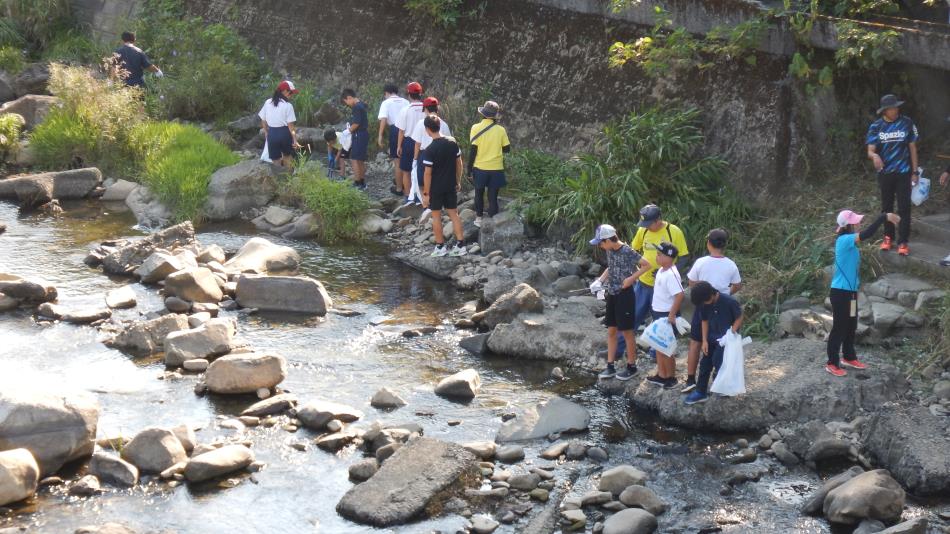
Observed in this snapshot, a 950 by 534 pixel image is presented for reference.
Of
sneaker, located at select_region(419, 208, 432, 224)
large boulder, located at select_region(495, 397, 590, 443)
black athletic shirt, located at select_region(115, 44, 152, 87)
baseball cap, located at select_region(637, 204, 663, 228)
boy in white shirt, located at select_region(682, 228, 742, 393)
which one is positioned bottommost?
large boulder, located at select_region(495, 397, 590, 443)

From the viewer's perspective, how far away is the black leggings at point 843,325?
999 centimetres

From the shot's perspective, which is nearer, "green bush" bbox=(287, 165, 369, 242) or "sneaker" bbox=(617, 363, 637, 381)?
"sneaker" bbox=(617, 363, 637, 381)

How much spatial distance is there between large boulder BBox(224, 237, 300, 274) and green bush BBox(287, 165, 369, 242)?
47.2 inches

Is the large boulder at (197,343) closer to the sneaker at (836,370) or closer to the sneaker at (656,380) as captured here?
the sneaker at (656,380)

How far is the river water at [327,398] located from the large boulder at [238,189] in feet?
5.77

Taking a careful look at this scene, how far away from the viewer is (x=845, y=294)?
32.7 feet

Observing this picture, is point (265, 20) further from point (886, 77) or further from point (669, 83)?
point (886, 77)

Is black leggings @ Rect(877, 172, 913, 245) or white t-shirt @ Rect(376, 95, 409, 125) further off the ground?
white t-shirt @ Rect(376, 95, 409, 125)

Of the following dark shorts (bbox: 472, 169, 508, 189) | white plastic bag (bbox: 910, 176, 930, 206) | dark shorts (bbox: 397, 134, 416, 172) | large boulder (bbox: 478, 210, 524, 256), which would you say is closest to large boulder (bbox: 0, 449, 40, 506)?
large boulder (bbox: 478, 210, 524, 256)

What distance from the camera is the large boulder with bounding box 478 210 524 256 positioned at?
46.9ft

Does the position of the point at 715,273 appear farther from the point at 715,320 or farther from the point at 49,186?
the point at 49,186

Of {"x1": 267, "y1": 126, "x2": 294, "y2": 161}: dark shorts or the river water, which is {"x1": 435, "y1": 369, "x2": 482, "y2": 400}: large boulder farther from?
{"x1": 267, "y1": 126, "x2": 294, "y2": 161}: dark shorts

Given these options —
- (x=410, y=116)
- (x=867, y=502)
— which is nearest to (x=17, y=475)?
(x=867, y=502)

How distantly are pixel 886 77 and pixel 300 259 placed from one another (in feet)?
26.0
